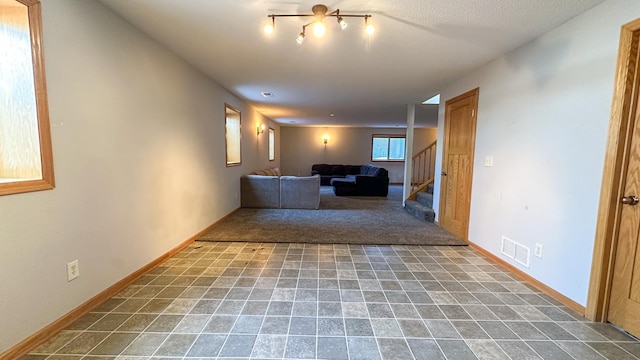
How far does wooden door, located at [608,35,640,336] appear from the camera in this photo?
5.60ft

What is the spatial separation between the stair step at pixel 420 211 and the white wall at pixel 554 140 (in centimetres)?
136

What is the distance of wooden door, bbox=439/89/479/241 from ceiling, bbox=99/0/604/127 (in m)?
0.43

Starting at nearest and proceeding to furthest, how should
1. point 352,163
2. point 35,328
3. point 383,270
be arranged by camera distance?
point 35,328 < point 383,270 < point 352,163

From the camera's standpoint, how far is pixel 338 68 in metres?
3.37

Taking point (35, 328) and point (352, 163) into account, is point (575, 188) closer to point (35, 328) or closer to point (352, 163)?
point (35, 328)

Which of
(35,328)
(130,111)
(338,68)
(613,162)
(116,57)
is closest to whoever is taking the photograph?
(35,328)

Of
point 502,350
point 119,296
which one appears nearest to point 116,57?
point 119,296

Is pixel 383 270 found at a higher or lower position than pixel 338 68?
lower

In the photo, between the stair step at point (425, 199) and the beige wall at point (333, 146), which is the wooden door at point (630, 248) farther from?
the beige wall at point (333, 146)

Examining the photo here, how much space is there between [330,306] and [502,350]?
3.63 ft

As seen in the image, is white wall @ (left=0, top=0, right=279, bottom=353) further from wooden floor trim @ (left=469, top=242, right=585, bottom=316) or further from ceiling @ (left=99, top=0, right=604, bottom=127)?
wooden floor trim @ (left=469, top=242, right=585, bottom=316)

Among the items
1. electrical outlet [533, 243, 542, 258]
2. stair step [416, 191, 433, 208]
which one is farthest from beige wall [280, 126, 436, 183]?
electrical outlet [533, 243, 542, 258]

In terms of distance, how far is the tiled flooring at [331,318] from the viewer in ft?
5.12

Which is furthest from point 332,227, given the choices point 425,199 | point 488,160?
point 488,160
